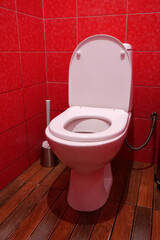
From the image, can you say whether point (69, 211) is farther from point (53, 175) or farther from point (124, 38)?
point (124, 38)

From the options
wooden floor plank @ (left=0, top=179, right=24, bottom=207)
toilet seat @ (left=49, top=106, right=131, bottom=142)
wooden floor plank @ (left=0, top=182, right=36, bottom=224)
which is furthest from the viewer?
wooden floor plank @ (left=0, top=179, right=24, bottom=207)

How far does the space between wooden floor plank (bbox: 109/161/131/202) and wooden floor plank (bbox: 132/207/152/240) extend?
14 cm

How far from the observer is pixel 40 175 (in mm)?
1400

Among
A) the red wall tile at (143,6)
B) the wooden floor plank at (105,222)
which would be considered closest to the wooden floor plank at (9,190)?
the wooden floor plank at (105,222)

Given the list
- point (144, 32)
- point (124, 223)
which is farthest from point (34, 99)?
point (124, 223)

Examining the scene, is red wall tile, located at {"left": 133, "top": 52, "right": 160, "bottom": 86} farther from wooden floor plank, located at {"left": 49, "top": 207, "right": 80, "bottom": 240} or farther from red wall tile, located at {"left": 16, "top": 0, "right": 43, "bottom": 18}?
wooden floor plank, located at {"left": 49, "top": 207, "right": 80, "bottom": 240}

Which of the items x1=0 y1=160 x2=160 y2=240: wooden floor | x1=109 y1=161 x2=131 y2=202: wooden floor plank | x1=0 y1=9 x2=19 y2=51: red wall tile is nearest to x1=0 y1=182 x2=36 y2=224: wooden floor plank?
x1=0 y1=160 x2=160 y2=240: wooden floor

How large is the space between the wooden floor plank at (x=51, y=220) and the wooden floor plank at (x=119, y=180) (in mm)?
269

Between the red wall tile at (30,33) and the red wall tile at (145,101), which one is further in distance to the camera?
the red wall tile at (145,101)

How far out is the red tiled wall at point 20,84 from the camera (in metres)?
1.19

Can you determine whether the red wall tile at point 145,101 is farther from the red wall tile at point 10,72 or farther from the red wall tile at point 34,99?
the red wall tile at point 10,72

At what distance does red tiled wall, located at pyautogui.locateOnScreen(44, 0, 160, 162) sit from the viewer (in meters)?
1.30

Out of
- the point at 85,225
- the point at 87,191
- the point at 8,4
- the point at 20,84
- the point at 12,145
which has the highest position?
the point at 8,4

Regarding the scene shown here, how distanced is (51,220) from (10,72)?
2.69 ft
